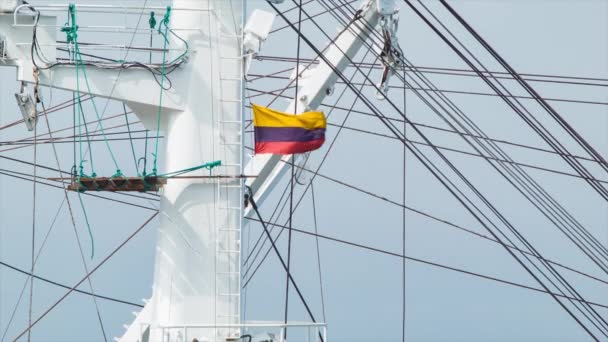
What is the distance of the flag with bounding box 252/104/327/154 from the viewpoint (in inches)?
840

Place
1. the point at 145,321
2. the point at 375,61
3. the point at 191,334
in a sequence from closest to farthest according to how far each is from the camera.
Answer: the point at 191,334 → the point at 145,321 → the point at 375,61

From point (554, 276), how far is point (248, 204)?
4.95 meters

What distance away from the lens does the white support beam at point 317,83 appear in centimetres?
2247

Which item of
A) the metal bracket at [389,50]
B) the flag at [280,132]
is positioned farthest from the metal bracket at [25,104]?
the metal bracket at [389,50]

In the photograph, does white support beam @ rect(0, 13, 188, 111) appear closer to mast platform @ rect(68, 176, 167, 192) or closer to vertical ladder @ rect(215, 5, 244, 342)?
vertical ladder @ rect(215, 5, 244, 342)

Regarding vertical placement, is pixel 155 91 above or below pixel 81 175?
above

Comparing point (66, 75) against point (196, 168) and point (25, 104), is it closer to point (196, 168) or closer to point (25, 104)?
point (25, 104)

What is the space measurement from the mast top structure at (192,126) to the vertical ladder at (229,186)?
15mm

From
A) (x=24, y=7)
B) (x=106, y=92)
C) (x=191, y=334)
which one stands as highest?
(x=24, y=7)

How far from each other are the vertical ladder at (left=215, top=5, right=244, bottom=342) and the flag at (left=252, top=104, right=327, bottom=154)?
1.64ft

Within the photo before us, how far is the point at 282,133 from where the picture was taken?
2142 centimetres

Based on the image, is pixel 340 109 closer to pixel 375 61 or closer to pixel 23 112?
pixel 375 61

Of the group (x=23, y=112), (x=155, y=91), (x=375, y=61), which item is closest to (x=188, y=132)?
(x=155, y=91)

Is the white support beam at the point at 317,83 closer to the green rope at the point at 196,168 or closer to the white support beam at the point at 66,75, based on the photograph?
the green rope at the point at 196,168
